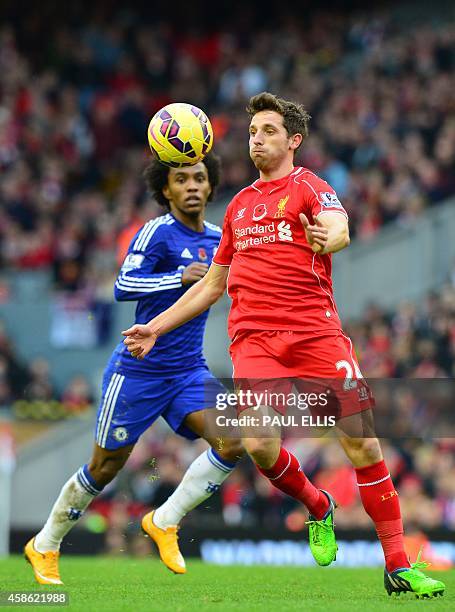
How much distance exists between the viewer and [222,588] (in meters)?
7.80

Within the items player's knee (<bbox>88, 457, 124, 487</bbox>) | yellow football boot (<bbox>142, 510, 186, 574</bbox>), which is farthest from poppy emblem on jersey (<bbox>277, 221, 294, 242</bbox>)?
yellow football boot (<bbox>142, 510, 186, 574</bbox>)

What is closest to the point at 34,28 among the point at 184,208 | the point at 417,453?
the point at 417,453

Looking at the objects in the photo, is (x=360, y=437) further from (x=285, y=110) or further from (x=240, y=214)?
(x=285, y=110)

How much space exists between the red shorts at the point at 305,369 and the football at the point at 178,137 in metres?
1.66

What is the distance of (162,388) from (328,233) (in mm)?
2224

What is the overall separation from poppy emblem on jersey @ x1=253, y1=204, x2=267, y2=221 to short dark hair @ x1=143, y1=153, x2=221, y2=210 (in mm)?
1635

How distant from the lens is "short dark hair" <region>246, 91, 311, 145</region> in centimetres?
719

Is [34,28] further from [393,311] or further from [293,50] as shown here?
[393,311]

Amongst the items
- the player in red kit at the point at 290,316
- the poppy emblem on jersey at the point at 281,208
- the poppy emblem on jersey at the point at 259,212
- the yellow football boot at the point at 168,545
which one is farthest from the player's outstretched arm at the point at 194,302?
the yellow football boot at the point at 168,545

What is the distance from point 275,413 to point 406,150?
1109 cm

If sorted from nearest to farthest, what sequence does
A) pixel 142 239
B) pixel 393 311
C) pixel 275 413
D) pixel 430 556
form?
pixel 275 413
pixel 142 239
pixel 430 556
pixel 393 311

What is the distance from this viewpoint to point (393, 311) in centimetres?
1614

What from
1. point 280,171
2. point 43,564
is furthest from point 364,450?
point 43,564

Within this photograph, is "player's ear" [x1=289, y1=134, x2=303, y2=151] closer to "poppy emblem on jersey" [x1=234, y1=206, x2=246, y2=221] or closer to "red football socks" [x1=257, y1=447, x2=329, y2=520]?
"poppy emblem on jersey" [x1=234, y1=206, x2=246, y2=221]
